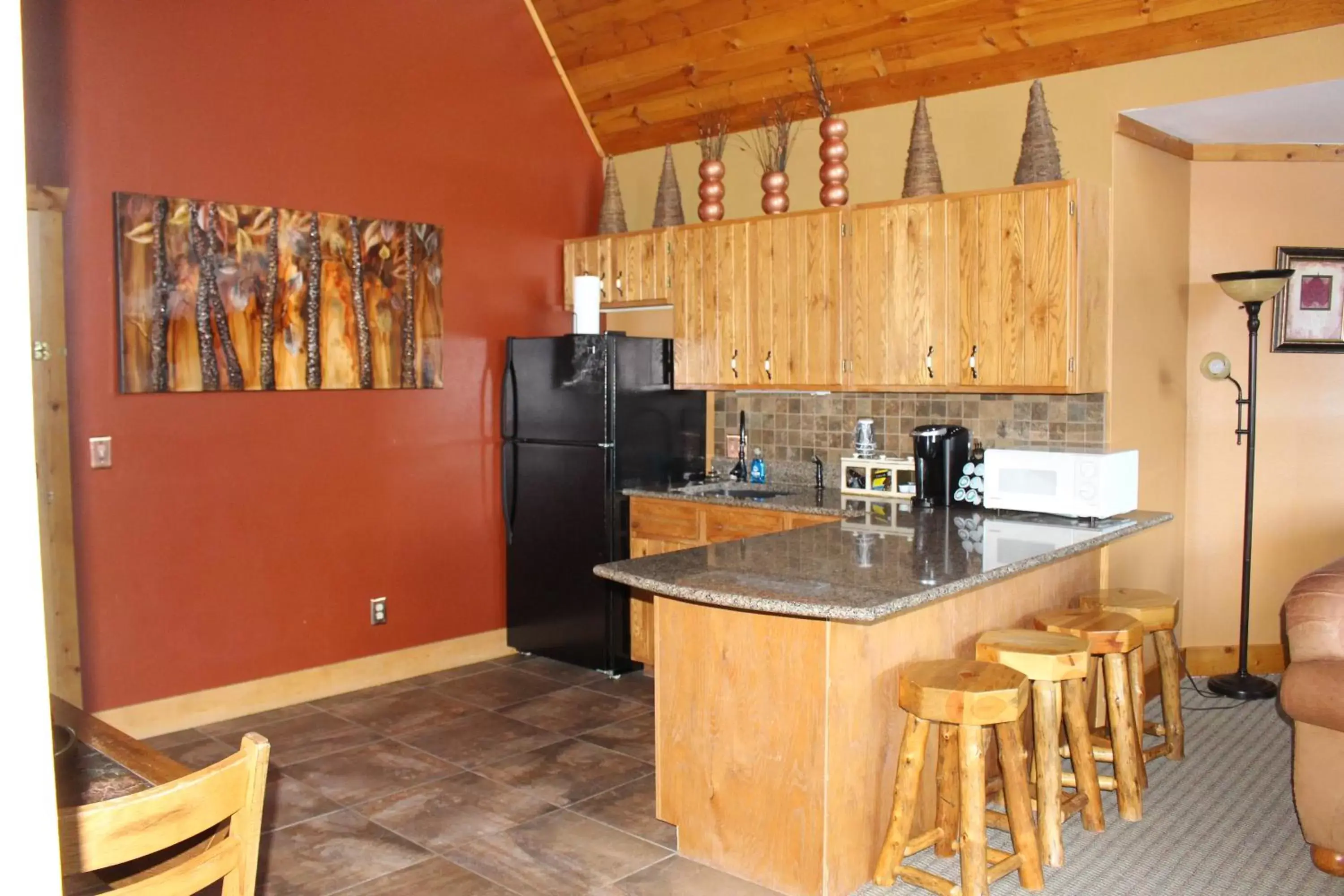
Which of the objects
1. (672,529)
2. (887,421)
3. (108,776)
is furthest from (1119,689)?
(108,776)

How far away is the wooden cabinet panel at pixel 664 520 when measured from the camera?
191 inches

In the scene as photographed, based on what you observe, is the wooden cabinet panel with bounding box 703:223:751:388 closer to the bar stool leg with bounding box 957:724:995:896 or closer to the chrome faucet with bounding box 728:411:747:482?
the chrome faucet with bounding box 728:411:747:482

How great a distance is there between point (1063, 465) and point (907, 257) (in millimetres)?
1079

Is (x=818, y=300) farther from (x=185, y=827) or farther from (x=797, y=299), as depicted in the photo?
(x=185, y=827)

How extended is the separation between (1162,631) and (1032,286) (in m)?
1.34

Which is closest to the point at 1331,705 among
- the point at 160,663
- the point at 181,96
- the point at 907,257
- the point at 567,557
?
the point at 907,257

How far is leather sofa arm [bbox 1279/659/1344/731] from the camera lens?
9.69 feet

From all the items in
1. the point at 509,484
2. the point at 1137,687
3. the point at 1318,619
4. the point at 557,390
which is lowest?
the point at 1137,687

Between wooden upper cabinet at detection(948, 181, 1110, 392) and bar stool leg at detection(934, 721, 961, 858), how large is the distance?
1.57 meters

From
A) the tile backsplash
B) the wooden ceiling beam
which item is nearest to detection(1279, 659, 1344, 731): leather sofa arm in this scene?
the tile backsplash

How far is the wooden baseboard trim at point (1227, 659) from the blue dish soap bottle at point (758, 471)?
2.15 meters

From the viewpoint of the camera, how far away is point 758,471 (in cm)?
534

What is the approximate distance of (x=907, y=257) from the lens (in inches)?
171

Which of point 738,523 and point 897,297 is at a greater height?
point 897,297
